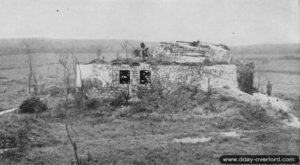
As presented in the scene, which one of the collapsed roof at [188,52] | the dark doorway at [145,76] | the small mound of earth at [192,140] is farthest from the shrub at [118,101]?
the small mound of earth at [192,140]

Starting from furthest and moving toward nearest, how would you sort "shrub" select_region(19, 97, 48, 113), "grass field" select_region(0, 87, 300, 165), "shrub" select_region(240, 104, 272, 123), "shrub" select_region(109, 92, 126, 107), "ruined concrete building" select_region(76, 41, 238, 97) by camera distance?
"ruined concrete building" select_region(76, 41, 238, 97) → "shrub" select_region(109, 92, 126, 107) → "shrub" select_region(19, 97, 48, 113) → "shrub" select_region(240, 104, 272, 123) → "grass field" select_region(0, 87, 300, 165)

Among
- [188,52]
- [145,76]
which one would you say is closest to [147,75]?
[145,76]

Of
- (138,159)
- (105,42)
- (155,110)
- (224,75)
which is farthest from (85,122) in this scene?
(105,42)

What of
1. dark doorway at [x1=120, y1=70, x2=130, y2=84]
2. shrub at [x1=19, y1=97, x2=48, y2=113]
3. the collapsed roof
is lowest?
shrub at [x1=19, y1=97, x2=48, y2=113]

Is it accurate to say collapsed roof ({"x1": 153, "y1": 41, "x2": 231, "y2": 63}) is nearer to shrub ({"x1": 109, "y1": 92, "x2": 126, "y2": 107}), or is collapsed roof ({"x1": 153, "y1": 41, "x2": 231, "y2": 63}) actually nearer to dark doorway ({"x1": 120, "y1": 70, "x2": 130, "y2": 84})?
dark doorway ({"x1": 120, "y1": 70, "x2": 130, "y2": 84})

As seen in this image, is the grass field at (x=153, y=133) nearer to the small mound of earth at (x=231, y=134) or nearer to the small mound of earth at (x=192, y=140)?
the small mound of earth at (x=231, y=134)

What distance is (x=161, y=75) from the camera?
69.6 ft

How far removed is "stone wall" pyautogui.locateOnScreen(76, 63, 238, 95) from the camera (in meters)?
21.1

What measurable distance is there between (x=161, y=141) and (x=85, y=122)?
5286 mm

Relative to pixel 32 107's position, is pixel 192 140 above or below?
below

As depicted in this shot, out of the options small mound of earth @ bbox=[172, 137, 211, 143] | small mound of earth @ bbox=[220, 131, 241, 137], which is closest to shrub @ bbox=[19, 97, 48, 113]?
small mound of earth @ bbox=[172, 137, 211, 143]

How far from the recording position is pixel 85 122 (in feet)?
55.9

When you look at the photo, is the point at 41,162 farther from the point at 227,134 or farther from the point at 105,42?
the point at 105,42

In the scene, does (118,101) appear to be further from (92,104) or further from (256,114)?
(256,114)
